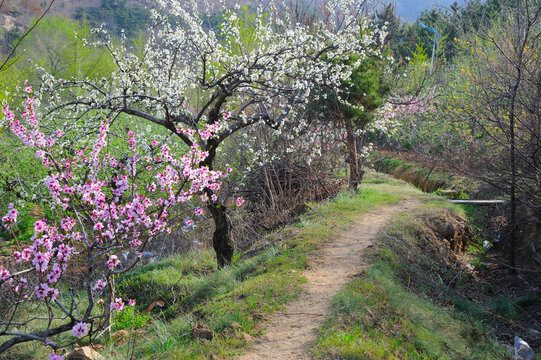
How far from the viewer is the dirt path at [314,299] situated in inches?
167

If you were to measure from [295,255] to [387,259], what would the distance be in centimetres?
143

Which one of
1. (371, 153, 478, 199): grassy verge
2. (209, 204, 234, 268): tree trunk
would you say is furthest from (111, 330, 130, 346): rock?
(371, 153, 478, 199): grassy verge

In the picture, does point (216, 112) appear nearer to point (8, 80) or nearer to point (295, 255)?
point (295, 255)

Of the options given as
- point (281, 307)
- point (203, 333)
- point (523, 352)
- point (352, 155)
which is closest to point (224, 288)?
point (281, 307)

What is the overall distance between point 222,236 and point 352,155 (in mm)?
5697

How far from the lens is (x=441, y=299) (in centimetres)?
650

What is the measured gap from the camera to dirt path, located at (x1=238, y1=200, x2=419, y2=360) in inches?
167

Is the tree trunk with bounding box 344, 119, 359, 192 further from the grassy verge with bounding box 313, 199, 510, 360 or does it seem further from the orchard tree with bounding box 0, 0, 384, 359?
the grassy verge with bounding box 313, 199, 510, 360

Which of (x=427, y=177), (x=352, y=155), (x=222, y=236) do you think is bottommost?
(x=222, y=236)

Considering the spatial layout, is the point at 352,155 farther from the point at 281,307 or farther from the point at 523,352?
the point at 523,352

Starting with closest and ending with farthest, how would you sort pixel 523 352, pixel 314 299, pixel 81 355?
pixel 81 355, pixel 523 352, pixel 314 299

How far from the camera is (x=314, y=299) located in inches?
209

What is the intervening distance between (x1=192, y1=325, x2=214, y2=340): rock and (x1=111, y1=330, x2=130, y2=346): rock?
1.57 metres

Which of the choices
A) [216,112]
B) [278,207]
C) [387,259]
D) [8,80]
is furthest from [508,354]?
[8,80]
